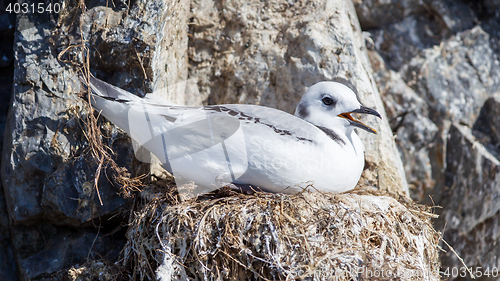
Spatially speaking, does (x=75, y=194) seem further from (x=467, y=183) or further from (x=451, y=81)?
(x=451, y=81)

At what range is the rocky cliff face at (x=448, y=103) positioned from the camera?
293 cm

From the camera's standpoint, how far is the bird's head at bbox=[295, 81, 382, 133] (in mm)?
2066

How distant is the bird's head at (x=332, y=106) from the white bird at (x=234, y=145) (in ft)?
0.52

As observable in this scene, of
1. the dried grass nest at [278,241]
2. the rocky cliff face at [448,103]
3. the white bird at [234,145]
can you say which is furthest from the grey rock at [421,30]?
the dried grass nest at [278,241]

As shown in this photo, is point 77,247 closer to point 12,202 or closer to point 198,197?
point 12,202

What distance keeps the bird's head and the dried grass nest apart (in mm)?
425

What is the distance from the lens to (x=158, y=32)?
2.19 metres

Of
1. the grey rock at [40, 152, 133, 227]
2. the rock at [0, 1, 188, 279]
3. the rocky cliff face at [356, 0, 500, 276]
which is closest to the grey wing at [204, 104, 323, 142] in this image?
the rock at [0, 1, 188, 279]

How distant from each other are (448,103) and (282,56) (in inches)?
56.2

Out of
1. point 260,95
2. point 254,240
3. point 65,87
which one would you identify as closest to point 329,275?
point 254,240

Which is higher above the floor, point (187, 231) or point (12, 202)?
point (187, 231)

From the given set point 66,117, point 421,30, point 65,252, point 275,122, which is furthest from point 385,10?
point 65,252

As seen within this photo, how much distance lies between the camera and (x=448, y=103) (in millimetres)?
3107

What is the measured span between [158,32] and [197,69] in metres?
0.56
